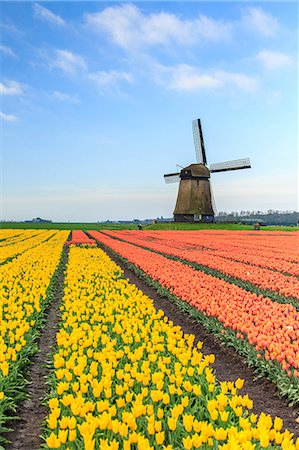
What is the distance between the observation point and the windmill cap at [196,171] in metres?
56.8

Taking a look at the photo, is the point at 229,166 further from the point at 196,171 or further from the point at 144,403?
the point at 144,403

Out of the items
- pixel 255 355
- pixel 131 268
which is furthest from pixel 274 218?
pixel 255 355

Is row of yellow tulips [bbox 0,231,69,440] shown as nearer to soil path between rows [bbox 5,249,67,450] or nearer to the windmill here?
soil path between rows [bbox 5,249,67,450]

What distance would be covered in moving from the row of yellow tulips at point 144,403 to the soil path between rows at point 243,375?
0.80ft

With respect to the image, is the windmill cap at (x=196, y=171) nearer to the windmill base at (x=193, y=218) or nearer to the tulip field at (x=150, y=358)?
the windmill base at (x=193, y=218)

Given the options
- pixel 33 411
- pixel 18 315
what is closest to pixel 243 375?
pixel 33 411

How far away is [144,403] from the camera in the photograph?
170 inches

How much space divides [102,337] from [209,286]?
500cm

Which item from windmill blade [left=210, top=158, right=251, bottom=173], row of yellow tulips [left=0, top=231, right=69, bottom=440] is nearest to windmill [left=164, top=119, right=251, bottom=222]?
windmill blade [left=210, top=158, right=251, bottom=173]

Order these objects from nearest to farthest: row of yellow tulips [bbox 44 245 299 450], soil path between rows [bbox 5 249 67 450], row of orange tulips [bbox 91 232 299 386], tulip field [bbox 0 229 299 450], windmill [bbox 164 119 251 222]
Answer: row of yellow tulips [bbox 44 245 299 450] < tulip field [bbox 0 229 299 450] < soil path between rows [bbox 5 249 67 450] < row of orange tulips [bbox 91 232 299 386] < windmill [bbox 164 119 251 222]

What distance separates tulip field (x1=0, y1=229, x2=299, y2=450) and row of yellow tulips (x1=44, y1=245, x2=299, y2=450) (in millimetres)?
13

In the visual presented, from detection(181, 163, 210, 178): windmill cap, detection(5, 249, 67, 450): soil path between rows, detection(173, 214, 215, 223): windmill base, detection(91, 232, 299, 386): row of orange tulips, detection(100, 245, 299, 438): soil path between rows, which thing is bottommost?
detection(100, 245, 299, 438): soil path between rows

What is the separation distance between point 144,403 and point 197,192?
53.1 m

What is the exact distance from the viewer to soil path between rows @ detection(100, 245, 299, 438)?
533 cm
